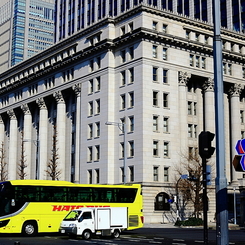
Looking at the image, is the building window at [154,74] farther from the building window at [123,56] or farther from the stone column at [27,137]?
the stone column at [27,137]

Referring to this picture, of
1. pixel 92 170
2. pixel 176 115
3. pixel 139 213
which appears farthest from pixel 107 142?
pixel 139 213

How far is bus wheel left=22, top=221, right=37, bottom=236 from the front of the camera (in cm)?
3231

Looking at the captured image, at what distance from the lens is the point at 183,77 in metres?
66.1

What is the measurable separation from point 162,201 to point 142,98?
44.1 ft

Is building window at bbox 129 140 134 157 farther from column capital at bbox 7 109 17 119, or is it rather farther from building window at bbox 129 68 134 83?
column capital at bbox 7 109 17 119

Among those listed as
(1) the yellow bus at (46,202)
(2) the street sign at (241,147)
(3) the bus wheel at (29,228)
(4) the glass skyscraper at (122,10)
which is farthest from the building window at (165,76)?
(2) the street sign at (241,147)

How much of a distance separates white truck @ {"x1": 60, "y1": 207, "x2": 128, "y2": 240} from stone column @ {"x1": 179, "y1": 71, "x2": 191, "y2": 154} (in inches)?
1346

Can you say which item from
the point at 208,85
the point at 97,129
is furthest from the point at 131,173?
the point at 208,85

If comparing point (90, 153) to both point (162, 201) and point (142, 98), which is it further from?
point (162, 201)

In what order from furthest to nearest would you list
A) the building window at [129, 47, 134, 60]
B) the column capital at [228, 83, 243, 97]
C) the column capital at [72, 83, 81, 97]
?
the column capital at [228, 83, 243, 97] → the column capital at [72, 83, 81, 97] → the building window at [129, 47, 134, 60]

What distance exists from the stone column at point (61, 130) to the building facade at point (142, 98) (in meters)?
0.16

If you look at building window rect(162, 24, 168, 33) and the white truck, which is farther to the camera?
building window rect(162, 24, 168, 33)

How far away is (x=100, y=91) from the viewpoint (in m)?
67.2

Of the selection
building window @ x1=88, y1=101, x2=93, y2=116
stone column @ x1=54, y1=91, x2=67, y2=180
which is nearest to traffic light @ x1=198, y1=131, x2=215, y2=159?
building window @ x1=88, y1=101, x2=93, y2=116
